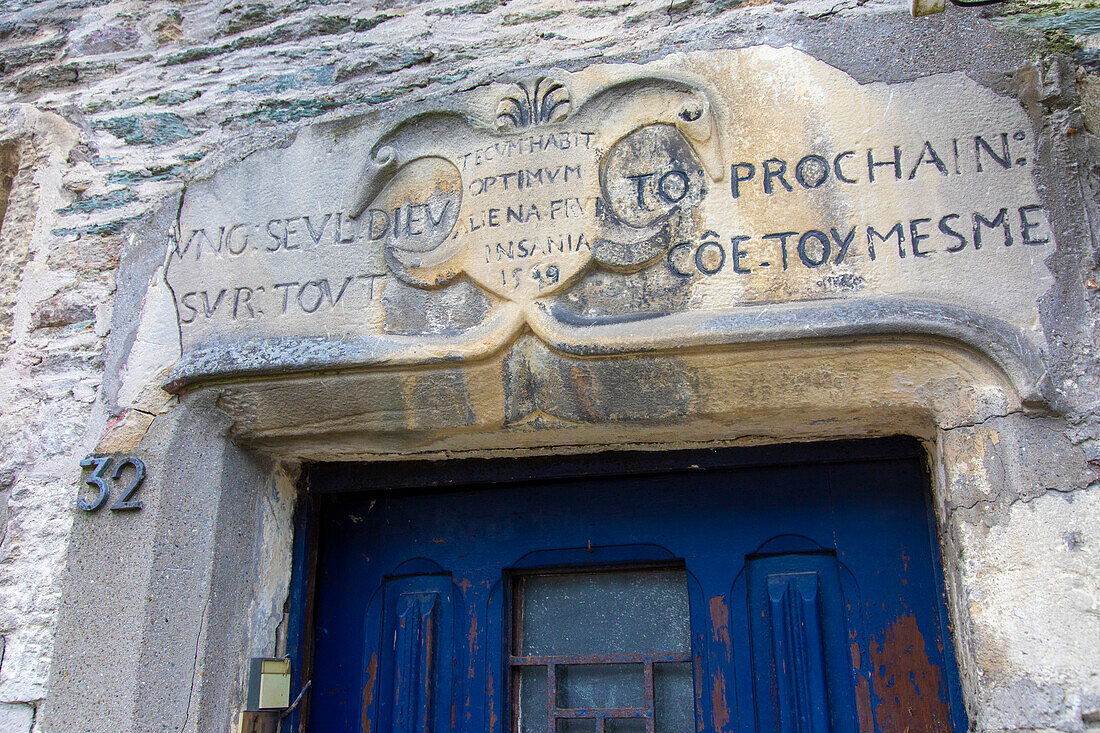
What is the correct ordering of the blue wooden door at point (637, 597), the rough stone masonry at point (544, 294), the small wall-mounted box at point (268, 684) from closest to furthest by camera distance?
the rough stone masonry at point (544, 294) → the blue wooden door at point (637, 597) → the small wall-mounted box at point (268, 684)

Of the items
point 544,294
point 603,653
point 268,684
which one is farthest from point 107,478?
point 603,653

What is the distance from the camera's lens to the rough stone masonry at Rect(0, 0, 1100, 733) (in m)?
1.45

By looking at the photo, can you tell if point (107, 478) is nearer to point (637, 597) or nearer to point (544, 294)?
point (544, 294)

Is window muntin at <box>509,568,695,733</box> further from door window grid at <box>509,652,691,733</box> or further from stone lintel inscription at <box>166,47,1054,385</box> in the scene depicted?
stone lintel inscription at <box>166,47,1054,385</box>

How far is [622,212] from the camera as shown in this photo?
5.55 ft

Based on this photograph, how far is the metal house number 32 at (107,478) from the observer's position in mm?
1719

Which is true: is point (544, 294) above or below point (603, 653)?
above

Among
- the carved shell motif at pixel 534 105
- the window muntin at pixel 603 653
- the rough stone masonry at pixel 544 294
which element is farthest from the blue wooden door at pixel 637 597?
the carved shell motif at pixel 534 105

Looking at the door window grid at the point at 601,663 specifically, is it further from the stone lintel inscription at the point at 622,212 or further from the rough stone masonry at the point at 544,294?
the stone lintel inscription at the point at 622,212

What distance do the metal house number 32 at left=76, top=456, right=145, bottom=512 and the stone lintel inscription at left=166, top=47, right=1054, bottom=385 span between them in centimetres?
29

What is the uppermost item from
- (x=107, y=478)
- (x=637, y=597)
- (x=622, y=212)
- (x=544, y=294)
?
(x=622, y=212)

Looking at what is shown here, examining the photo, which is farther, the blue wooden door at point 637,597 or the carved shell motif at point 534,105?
the carved shell motif at point 534,105

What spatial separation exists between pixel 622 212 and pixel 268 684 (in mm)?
1209

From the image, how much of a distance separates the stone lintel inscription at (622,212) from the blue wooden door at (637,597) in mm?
411
